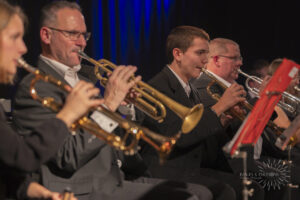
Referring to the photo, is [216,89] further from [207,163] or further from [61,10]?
[61,10]

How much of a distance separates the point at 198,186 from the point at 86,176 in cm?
84

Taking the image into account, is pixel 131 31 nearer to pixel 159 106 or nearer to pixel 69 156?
pixel 159 106

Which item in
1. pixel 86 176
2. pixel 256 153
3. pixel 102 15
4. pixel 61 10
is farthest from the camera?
pixel 102 15

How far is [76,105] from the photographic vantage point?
2020 millimetres

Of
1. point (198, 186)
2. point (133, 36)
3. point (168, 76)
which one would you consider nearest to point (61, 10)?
point (168, 76)

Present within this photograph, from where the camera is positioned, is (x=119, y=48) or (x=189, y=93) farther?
(x=119, y=48)

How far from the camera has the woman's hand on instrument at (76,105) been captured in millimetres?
2014

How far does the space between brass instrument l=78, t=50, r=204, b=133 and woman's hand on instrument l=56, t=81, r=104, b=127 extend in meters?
0.73

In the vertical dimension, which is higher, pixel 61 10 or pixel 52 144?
pixel 61 10

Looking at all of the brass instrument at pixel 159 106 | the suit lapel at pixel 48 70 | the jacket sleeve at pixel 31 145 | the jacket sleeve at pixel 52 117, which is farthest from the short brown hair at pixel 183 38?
the jacket sleeve at pixel 31 145

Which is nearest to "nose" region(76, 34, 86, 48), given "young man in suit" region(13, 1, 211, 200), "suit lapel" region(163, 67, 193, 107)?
"young man in suit" region(13, 1, 211, 200)

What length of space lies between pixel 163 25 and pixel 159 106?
3620mm

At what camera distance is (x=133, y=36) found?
593 cm

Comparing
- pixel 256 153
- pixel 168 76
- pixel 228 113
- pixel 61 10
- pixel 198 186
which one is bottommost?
pixel 256 153
